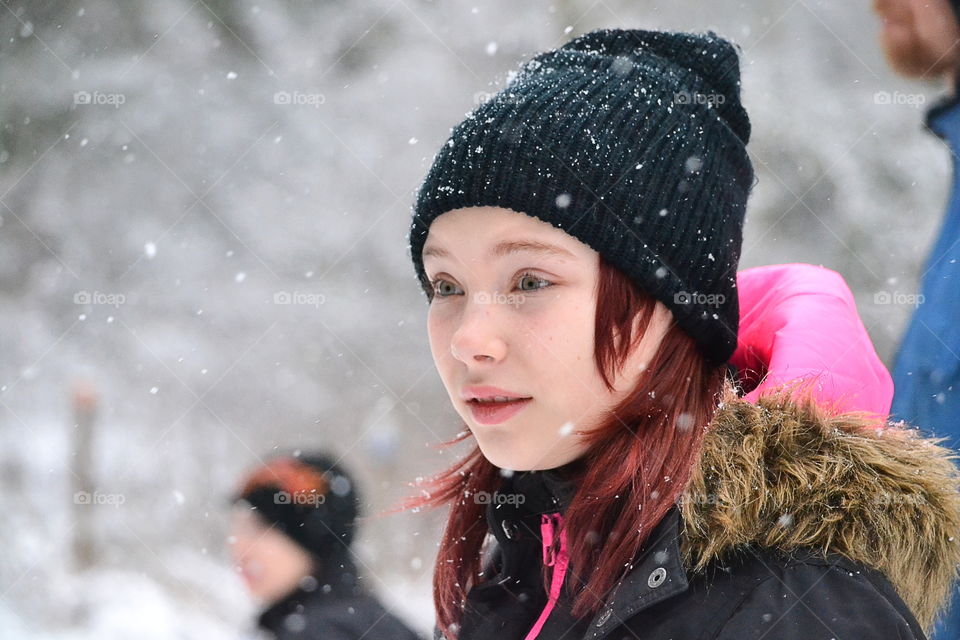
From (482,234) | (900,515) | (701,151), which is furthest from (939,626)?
(482,234)

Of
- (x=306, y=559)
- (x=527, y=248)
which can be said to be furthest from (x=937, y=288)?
(x=306, y=559)

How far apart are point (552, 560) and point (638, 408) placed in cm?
31

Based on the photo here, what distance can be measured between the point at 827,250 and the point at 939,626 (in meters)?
6.40

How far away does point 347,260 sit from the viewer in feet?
28.1

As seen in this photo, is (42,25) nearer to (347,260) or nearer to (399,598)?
(347,260)

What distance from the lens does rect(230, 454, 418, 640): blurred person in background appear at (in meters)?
2.83

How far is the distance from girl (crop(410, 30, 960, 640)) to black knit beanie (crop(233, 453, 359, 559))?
1.40 metres

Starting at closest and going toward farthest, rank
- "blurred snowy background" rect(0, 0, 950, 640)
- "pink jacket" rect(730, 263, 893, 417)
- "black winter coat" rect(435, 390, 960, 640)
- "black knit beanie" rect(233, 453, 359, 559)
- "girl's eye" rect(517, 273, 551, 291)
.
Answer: "black winter coat" rect(435, 390, 960, 640) → "girl's eye" rect(517, 273, 551, 291) → "pink jacket" rect(730, 263, 893, 417) → "black knit beanie" rect(233, 453, 359, 559) → "blurred snowy background" rect(0, 0, 950, 640)

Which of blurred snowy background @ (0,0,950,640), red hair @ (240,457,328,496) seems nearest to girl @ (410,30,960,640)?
red hair @ (240,457,328,496)

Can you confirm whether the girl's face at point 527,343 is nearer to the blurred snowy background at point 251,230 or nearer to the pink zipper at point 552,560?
the pink zipper at point 552,560

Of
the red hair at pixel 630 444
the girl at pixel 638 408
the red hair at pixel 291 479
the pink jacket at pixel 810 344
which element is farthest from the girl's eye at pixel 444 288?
the red hair at pixel 291 479

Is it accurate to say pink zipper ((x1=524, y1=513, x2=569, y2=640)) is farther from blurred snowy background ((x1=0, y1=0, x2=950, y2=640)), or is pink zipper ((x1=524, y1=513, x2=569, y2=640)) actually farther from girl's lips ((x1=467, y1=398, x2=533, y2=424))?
blurred snowy background ((x1=0, y1=0, x2=950, y2=640))

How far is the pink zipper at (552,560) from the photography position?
59.2 inches

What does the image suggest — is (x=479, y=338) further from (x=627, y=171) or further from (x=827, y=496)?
(x=827, y=496)
